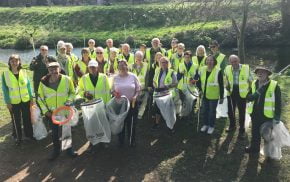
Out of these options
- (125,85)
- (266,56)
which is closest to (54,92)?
(125,85)

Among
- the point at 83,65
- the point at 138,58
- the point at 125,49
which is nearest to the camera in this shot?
the point at 138,58

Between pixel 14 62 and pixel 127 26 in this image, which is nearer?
pixel 14 62

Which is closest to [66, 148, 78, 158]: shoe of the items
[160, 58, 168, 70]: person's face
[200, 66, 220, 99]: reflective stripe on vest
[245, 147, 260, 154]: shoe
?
[160, 58, 168, 70]: person's face

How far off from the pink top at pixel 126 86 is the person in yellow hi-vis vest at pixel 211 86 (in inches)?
67.9

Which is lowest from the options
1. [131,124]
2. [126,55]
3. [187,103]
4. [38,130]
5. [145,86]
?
[38,130]

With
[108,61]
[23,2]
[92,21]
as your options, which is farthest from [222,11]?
[23,2]

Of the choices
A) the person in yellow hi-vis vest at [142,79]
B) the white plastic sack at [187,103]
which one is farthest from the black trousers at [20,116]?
the white plastic sack at [187,103]

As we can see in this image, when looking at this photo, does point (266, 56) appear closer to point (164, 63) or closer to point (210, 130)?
point (210, 130)

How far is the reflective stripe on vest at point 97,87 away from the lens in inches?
305

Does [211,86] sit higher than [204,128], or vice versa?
[211,86]

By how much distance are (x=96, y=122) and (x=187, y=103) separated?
275 cm

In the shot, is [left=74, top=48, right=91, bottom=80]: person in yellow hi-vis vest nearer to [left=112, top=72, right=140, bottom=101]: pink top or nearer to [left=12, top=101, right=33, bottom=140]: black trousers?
[left=12, top=101, right=33, bottom=140]: black trousers

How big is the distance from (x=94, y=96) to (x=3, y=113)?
13.7ft

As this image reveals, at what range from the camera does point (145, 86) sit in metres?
9.69
